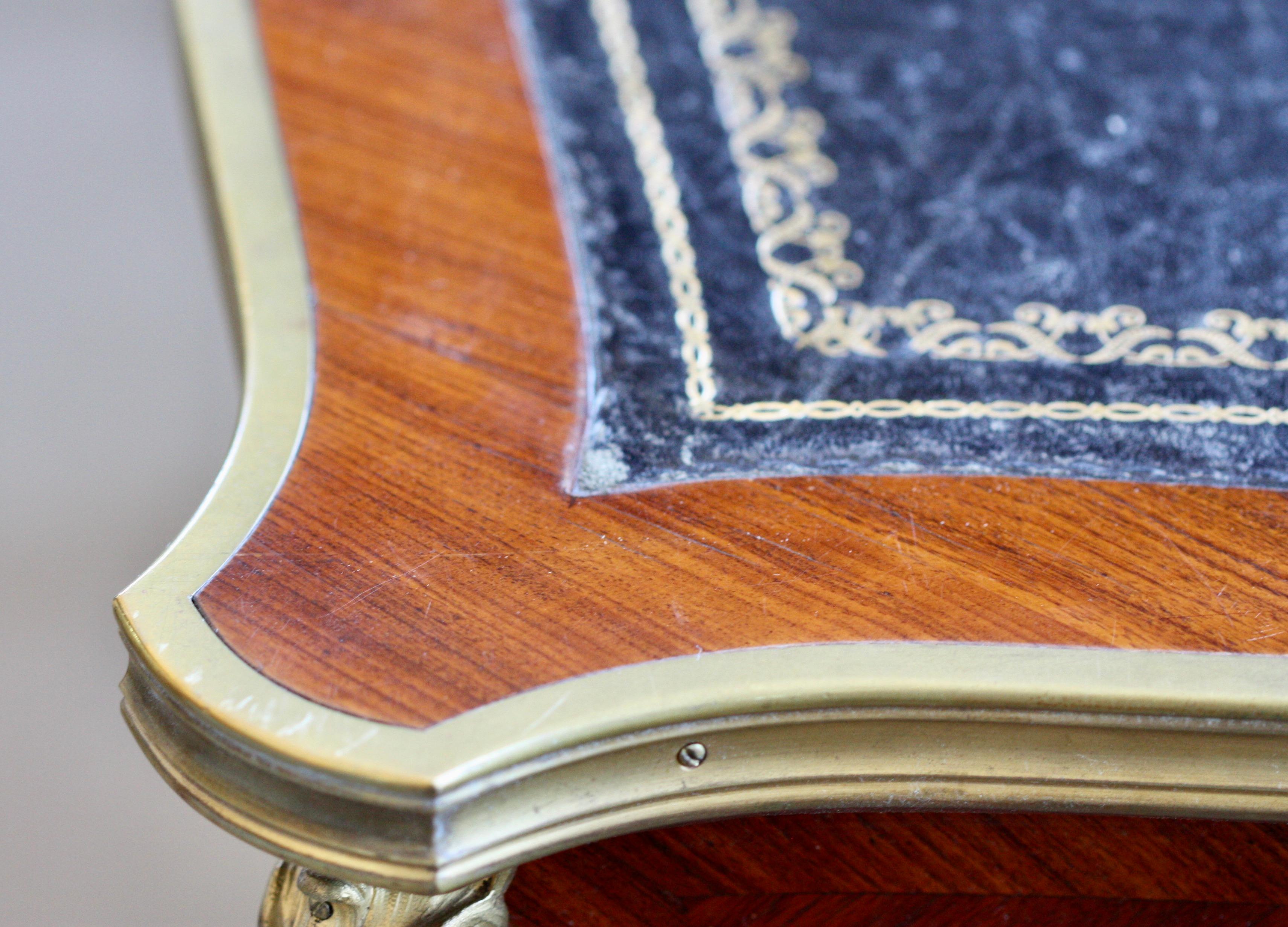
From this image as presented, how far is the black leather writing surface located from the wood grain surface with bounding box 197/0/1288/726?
0.09 ft

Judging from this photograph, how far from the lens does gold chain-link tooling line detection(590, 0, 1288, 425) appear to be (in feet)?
2.18

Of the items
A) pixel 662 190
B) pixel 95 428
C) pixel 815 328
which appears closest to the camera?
pixel 815 328

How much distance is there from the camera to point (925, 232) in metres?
0.81

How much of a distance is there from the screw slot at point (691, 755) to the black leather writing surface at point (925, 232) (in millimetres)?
133

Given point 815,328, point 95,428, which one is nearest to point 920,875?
point 815,328

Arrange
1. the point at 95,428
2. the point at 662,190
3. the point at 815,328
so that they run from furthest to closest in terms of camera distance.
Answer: the point at 95,428, the point at 662,190, the point at 815,328

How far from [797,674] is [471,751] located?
0.41ft

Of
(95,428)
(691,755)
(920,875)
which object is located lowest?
(95,428)

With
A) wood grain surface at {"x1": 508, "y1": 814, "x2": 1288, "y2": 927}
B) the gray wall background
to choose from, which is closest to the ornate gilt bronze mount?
wood grain surface at {"x1": 508, "y1": 814, "x2": 1288, "y2": 927}

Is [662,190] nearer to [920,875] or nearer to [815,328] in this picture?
[815,328]

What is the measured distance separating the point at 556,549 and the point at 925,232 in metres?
0.36

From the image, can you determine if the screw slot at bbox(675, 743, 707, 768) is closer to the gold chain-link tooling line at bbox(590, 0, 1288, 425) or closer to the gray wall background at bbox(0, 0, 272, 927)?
the gold chain-link tooling line at bbox(590, 0, 1288, 425)

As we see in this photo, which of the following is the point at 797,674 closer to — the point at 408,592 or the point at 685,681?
the point at 685,681

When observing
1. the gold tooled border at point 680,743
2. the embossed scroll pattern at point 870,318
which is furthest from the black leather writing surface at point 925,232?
the gold tooled border at point 680,743
